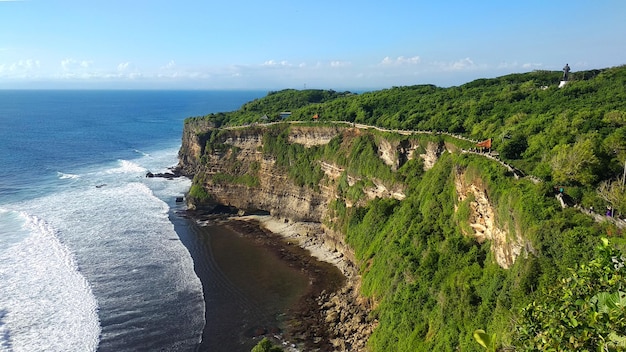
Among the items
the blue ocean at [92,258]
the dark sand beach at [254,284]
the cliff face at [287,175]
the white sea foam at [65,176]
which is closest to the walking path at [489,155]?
the cliff face at [287,175]

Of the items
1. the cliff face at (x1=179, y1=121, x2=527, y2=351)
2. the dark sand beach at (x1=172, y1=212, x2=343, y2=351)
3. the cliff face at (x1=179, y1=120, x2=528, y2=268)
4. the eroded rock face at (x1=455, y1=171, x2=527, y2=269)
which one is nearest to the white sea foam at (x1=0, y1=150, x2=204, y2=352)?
the dark sand beach at (x1=172, y1=212, x2=343, y2=351)

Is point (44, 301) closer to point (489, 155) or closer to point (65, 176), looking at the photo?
point (489, 155)

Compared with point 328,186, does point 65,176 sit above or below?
Result: below

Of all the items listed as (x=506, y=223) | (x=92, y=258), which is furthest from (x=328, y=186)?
(x=506, y=223)

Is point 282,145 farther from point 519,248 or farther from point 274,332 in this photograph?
point 519,248

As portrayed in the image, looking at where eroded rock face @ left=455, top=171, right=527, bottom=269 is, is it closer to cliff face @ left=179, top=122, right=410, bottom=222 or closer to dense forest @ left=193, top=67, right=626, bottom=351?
dense forest @ left=193, top=67, right=626, bottom=351
